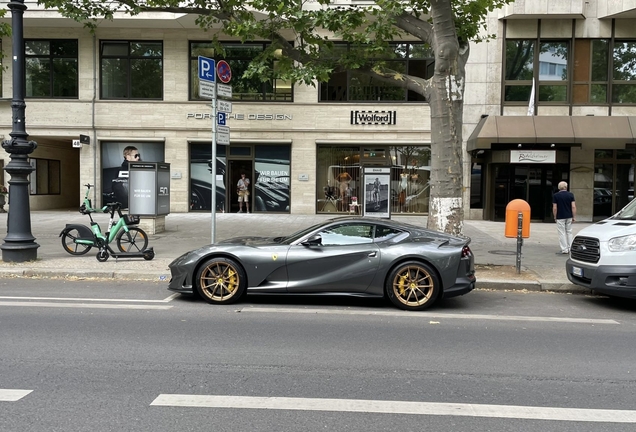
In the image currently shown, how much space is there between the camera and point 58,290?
8.21 m

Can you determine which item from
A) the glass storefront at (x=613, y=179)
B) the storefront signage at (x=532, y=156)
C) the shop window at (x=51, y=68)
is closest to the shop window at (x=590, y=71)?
the glass storefront at (x=613, y=179)

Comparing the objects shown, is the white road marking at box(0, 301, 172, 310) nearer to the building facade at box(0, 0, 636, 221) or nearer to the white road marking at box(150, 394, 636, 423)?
the white road marking at box(150, 394, 636, 423)

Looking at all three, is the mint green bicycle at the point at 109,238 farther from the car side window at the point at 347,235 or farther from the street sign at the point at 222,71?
the car side window at the point at 347,235

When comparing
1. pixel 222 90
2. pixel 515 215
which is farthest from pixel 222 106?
pixel 515 215

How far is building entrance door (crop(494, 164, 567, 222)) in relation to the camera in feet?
66.9

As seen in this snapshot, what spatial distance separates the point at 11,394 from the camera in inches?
160

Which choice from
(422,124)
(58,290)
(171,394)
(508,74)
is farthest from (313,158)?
(171,394)

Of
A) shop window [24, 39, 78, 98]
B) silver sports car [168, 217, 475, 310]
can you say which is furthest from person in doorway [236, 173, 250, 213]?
silver sports car [168, 217, 475, 310]

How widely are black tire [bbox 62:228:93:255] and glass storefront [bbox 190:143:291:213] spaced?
11.0m

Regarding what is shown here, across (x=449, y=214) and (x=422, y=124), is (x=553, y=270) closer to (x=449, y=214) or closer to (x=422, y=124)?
(x=449, y=214)

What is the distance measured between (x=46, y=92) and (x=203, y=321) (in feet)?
65.5

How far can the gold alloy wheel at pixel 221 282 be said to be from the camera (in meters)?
7.34

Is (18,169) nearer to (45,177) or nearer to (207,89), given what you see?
(207,89)

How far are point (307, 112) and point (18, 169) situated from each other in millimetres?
13360
